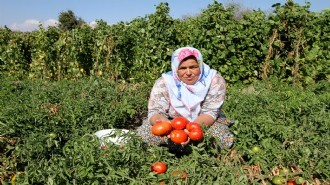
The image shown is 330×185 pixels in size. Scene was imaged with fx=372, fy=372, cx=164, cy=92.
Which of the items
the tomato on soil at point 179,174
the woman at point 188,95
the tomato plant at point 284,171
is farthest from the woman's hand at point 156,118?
the tomato plant at point 284,171

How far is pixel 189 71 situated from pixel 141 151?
3.35 ft

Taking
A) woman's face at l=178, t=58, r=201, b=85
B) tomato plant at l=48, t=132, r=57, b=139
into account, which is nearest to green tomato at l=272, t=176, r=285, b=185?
woman's face at l=178, t=58, r=201, b=85

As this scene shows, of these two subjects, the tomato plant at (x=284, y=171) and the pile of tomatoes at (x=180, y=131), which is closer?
the tomato plant at (x=284, y=171)

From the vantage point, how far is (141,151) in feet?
8.23

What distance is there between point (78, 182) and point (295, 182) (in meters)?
1.39

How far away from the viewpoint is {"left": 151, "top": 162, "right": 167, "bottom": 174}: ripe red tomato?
2.42m

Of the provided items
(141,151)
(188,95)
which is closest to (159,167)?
(141,151)

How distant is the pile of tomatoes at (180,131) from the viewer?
2576mm

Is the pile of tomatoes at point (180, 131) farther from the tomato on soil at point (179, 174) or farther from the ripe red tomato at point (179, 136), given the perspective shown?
the tomato on soil at point (179, 174)

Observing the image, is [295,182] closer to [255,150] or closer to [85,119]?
[255,150]

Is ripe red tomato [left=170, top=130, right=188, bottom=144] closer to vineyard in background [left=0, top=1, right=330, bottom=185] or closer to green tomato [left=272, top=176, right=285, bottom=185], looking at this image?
vineyard in background [left=0, top=1, right=330, bottom=185]

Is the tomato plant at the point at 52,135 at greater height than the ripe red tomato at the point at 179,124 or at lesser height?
lesser

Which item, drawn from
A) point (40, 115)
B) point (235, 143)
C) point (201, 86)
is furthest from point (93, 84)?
point (235, 143)

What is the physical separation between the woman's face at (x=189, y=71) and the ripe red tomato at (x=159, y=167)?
1.05m
